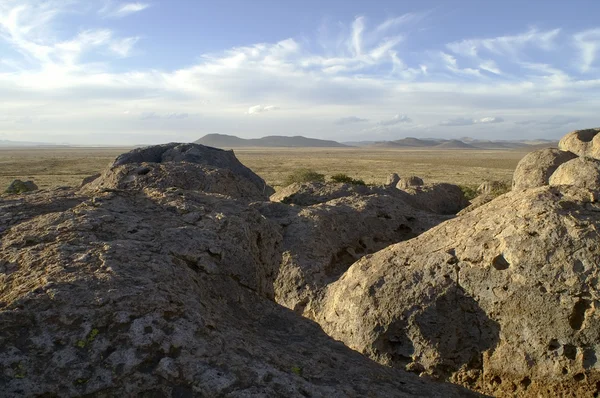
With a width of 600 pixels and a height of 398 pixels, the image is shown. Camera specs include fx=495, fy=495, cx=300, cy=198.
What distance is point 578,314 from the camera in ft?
17.0

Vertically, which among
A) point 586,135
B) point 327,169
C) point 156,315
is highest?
point 586,135

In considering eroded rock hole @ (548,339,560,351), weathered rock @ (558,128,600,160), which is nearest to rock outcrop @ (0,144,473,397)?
eroded rock hole @ (548,339,560,351)

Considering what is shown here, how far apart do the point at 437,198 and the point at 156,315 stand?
1225 cm

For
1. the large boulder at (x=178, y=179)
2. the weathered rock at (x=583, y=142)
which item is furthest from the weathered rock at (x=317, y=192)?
the weathered rock at (x=583, y=142)

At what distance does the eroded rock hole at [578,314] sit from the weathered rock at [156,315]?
5.20 feet

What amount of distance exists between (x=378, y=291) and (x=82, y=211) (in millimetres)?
3576

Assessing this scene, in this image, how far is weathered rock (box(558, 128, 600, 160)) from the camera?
62.0 feet

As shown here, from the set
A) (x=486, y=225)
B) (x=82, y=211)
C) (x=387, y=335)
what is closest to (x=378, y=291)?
(x=387, y=335)

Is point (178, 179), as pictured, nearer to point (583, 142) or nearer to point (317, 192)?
point (317, 192)

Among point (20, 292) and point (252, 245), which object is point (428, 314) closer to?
point (252, 245)

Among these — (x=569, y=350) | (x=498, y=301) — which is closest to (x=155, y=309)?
(x=498, y=301)

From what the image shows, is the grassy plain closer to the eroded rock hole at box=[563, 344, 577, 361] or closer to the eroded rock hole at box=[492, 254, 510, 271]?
the eroded rock hole at box=[492, 254, 510, 271]

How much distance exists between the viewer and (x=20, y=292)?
3473mm

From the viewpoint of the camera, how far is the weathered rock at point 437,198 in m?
13.9
